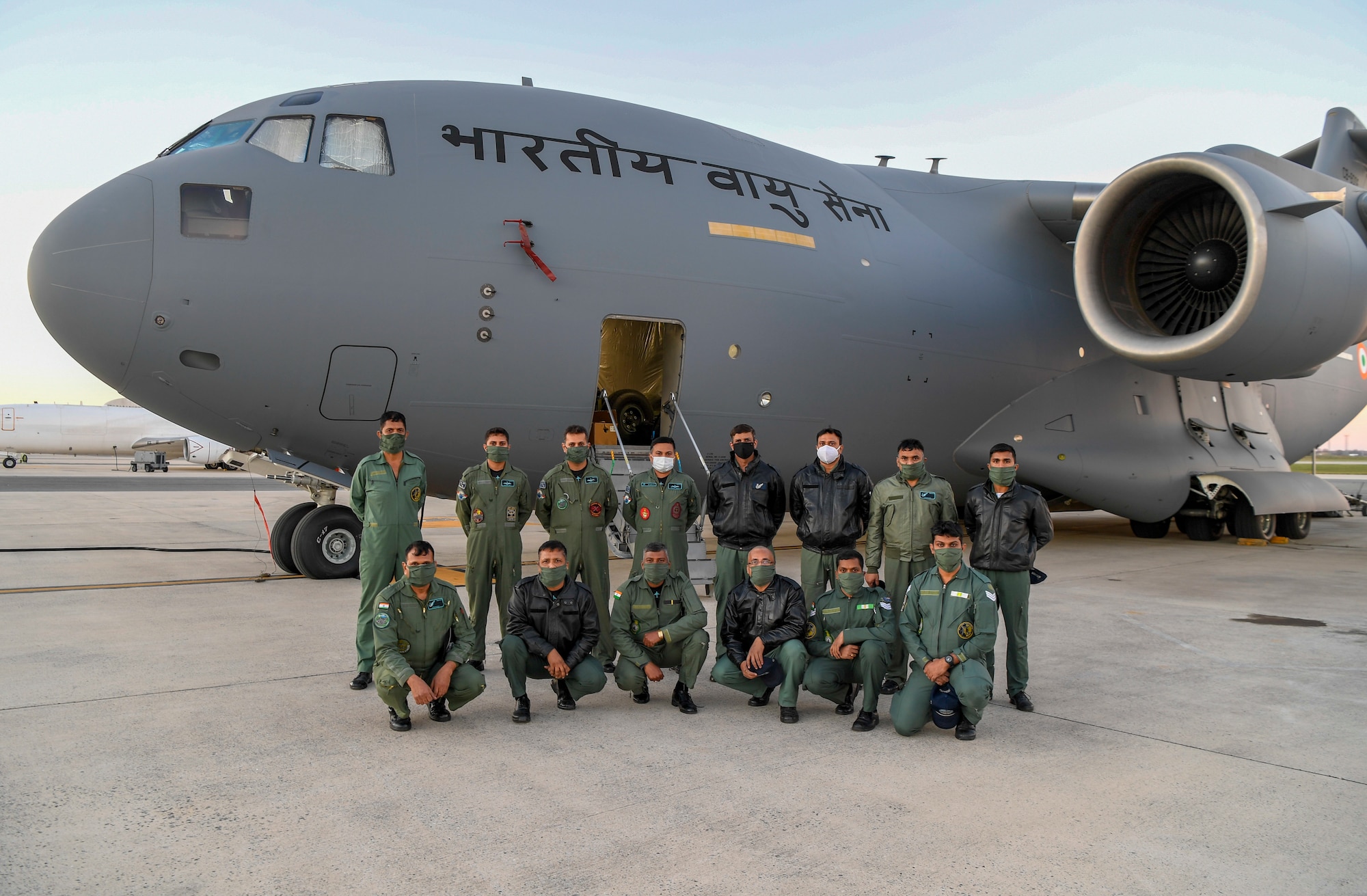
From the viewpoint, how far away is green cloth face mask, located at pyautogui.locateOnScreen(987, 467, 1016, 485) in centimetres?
522

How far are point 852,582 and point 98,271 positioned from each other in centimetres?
554

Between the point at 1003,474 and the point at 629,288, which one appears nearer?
the point at 1003,474

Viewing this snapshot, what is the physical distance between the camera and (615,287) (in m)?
7.97

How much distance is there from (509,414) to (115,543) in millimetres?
7620

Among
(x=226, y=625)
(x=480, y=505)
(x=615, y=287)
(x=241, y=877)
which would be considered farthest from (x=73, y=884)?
(x=615, y=287)

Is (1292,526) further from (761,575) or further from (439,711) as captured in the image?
(439,711)

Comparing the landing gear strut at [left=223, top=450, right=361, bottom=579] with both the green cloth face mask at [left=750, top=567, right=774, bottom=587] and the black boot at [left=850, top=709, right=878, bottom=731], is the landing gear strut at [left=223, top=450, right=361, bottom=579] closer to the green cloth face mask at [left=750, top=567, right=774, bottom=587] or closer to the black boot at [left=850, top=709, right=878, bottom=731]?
the green cloth face mask at [left=750, top=567, right=774, bottom=587]

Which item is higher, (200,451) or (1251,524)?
(1251,524)

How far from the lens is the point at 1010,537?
17.0ft

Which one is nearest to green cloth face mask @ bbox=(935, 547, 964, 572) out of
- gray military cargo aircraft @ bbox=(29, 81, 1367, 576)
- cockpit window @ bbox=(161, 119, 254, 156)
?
gray military cargo aircraft @ bbox=(29, 81, 1367, 576)

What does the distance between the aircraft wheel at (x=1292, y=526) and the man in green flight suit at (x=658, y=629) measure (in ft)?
37.9

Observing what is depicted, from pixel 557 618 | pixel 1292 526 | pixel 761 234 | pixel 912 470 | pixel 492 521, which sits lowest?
pixel 1292 526

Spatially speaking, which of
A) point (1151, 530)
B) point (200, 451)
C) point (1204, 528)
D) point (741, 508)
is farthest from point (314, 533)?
point (200, 451)

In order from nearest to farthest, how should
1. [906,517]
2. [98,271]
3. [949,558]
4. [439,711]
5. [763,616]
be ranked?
[439,711] → [949,558] → [763,616] → [906,517] → [98,271]
